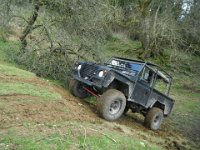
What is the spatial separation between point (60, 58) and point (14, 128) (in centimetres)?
647

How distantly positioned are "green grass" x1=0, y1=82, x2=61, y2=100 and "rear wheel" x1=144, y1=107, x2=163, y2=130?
3.22 metres

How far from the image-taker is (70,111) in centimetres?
923

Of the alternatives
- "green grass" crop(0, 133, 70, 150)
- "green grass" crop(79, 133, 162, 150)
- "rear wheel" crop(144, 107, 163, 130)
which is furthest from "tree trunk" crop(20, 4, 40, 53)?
"green grass" crop(0, 133, 70, 150)

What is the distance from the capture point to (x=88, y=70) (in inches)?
427

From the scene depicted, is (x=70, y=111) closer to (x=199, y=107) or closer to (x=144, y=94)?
(x=144, y=94)

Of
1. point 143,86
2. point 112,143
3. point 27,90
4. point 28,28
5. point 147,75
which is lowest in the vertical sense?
point 112,143

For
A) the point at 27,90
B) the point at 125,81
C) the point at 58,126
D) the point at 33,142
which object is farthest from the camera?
the point at 125,81

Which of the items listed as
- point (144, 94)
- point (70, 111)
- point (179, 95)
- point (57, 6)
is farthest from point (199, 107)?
point (70, 111)

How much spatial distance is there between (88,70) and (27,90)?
2039 mm

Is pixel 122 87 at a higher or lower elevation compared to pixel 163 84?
higher

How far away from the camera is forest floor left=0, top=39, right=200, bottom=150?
7.03m

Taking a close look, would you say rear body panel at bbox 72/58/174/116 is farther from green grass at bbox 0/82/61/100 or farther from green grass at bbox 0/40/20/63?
green grass at bbox 0/40/20/63

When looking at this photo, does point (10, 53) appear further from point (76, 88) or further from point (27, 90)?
point (27, 90)

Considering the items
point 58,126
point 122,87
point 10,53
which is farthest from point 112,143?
point 10,53
